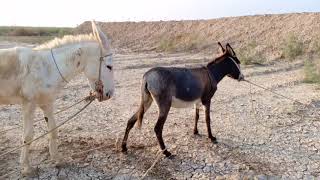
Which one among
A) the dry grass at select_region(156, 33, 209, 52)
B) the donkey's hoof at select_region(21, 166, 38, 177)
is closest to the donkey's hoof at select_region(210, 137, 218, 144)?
the donkey's hoof at select_region(21, 166, 38, 177)

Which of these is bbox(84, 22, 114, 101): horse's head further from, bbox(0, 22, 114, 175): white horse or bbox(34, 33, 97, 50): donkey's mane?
bbox(34, 33, 97, 50): donkey's mane

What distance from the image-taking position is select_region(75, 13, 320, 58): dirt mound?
24.5m

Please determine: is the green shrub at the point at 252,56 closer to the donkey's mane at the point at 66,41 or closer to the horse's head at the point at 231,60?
the horse's head at the point at 231,60

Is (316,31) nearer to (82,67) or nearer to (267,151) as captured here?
(267,151)

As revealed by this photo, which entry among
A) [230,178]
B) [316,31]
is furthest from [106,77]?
[316,31]

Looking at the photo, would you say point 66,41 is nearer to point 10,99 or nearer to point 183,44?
point 10,99

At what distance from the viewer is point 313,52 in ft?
68.3

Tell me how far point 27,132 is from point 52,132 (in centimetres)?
50

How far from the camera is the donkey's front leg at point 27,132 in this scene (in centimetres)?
637

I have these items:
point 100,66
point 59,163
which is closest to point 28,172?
point 59,163

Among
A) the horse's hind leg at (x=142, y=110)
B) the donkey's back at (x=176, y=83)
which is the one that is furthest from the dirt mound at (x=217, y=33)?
the horse's hind leg at (x=142, y=110)

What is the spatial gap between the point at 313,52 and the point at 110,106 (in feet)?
42.6

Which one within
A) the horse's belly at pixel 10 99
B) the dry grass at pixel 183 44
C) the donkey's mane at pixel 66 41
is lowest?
the dry grass at pixel 183 44

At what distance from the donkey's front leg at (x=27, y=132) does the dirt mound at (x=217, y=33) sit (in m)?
16.5
